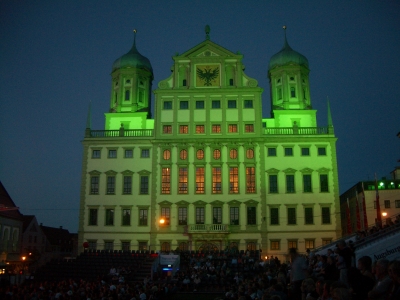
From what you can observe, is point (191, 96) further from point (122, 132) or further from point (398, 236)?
point (398, 236)

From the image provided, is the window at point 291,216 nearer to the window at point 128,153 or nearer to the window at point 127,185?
the window at point 127,185

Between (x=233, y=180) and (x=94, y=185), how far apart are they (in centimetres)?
1504

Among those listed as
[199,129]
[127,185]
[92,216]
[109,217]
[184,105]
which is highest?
[184,105]

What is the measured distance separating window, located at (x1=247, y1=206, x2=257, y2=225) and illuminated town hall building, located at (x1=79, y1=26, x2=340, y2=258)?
0.11m

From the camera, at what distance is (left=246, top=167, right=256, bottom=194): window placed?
47.0m

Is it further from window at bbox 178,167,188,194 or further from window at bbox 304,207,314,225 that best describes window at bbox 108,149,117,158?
window at bbox 304,207,314,225

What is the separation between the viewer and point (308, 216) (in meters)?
46.6

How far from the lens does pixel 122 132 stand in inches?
1950

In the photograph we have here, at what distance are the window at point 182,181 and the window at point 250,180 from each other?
6.50 meters

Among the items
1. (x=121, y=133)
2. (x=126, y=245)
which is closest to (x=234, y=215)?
(x=126, y=245)

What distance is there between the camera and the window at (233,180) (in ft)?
154

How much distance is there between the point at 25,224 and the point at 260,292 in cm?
5917

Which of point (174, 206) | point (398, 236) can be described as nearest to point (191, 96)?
point (174, 206)

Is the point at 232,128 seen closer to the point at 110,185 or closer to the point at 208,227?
the point at 208,227
